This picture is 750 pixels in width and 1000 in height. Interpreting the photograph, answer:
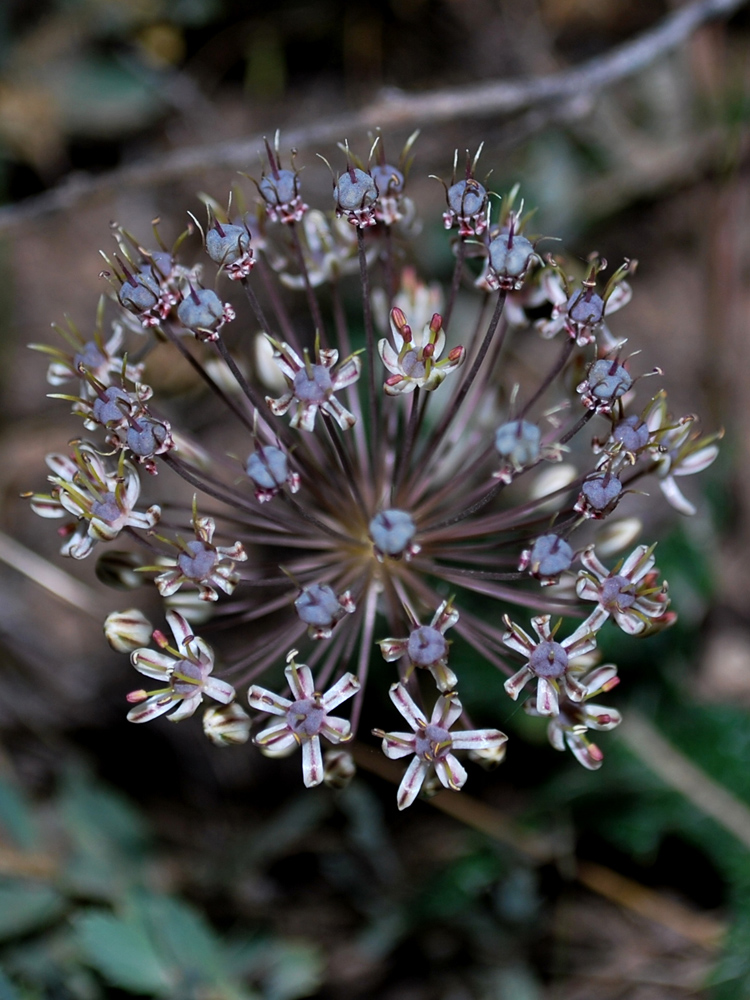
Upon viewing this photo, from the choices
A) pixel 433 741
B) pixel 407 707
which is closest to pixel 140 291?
pixel 407 707

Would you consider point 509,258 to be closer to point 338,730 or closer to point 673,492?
point 673,492

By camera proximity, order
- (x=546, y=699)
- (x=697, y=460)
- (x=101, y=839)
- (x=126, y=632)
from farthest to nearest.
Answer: (x=101, y=839) < (x=697, y=460) < (x=126, y=632) < (x=546, y=699)

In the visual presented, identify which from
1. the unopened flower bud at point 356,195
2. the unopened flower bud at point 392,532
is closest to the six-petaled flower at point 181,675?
the unopened flower bud at point 392,532

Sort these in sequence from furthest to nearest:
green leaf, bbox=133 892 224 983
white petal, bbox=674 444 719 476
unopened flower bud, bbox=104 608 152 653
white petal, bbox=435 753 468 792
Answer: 1. green leaf, bbox=133 892 224 983
2. white petal, bbox=674 444 719 476
3. unopened flower bud, bbox=104 608 152 653
4. white petal, bbox=435 753 468 792

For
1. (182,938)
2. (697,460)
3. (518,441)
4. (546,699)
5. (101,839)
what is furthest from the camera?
(101,839)

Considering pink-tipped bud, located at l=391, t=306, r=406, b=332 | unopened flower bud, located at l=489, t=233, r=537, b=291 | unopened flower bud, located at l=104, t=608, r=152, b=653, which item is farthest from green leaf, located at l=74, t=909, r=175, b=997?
unopened flower bud, located at l=489, t=233, r=537, b=291

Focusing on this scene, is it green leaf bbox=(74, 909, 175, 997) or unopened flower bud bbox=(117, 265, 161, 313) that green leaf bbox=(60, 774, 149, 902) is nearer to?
green leaf bbox=(74, 909, 175, 997)

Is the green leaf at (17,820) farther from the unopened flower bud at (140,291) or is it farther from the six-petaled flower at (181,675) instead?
the unopened flower bud at (140,291)
